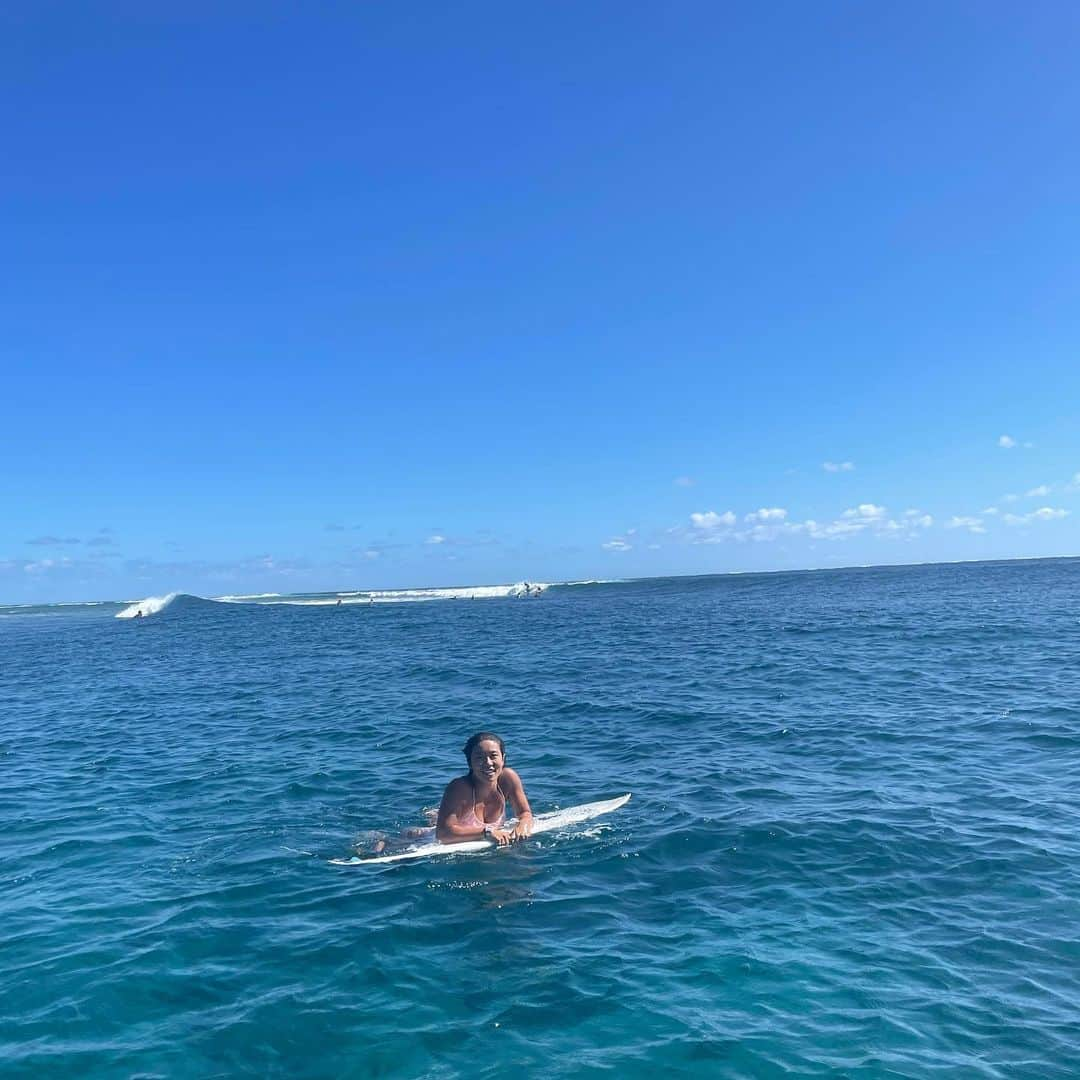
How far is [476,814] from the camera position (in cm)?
1316

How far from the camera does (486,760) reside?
12570 millimetres

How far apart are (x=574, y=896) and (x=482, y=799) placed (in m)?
2.80

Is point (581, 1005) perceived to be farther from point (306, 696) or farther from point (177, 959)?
point (306, 696)

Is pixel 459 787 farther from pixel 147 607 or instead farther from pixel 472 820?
pixel 147 607

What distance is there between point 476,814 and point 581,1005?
17.0ft

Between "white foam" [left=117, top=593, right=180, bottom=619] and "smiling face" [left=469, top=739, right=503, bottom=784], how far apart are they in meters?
93.7

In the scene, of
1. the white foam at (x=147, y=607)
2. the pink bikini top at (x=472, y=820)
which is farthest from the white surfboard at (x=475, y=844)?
the white foam at (x=147, y=607)

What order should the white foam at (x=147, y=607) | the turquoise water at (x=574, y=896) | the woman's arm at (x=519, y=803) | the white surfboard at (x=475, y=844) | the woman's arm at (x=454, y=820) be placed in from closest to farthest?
the turquoise water at (x=574, y=896) < the white surfboard at (x=475, y=844) < the woman's arm at (x=454, y=820) < the woman's arm at (x=519, y=803) < the white foam at (x=147, y=607)

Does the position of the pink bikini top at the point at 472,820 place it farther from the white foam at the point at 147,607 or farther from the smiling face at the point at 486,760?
the white foam at the point at 147,607

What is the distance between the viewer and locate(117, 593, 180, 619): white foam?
318 feet

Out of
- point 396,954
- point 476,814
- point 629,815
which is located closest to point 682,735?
point 629,815

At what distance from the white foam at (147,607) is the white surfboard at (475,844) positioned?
9312 centimetres

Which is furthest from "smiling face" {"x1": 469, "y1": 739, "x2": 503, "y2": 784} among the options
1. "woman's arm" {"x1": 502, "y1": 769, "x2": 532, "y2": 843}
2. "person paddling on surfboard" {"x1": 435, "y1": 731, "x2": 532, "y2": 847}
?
"woman's arm" {"x1": 502, "y1": 769, "x2": 532, "y2": 843}

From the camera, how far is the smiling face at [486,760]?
495 inches
